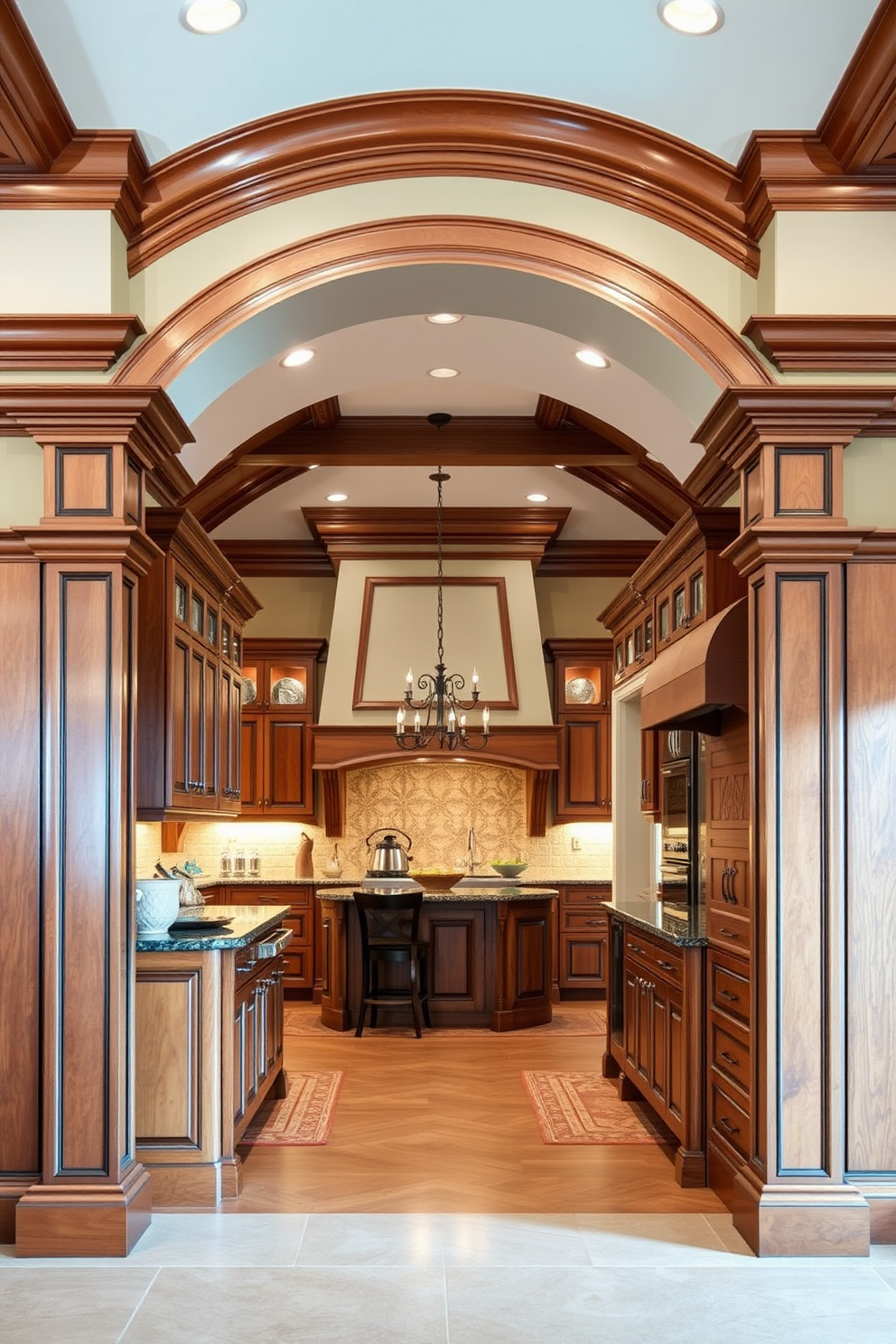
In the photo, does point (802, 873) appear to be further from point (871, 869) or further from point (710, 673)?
point (710, 673)

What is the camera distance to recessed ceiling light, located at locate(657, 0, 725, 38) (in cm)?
359

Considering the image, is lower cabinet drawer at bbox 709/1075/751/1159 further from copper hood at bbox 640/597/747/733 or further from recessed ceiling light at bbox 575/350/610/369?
recessed ceiling light at bbox 575/350/610/369

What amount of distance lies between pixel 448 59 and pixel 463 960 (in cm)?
584

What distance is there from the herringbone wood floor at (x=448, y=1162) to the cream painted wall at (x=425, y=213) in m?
3.14

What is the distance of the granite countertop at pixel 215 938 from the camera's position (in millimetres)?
4578

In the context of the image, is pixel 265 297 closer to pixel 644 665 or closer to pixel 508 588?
pixel 644 665

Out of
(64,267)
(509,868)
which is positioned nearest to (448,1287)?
(64,267)

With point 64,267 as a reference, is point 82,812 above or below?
below

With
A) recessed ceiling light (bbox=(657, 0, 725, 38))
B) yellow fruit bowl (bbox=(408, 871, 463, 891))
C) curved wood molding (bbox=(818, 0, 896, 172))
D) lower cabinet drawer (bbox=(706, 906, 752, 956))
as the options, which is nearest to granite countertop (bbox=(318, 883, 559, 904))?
yellow fruit bowl (bbox=(408, 871, 463, 891))

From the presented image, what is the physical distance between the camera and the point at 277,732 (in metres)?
10.2

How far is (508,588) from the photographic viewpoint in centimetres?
1017

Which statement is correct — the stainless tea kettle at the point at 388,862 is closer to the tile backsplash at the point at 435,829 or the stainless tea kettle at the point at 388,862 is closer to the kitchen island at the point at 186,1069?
the tile backsplash at the point at 435,829

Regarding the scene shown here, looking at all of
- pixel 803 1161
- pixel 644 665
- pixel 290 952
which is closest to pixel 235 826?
pixel 290 952

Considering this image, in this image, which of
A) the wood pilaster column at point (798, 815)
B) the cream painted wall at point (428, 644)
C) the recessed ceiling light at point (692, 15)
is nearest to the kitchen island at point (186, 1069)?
the wood pilaster column at point (798, 815)
